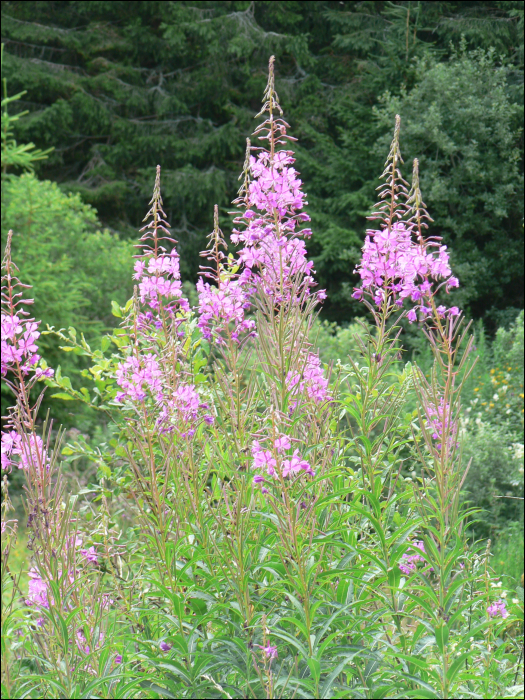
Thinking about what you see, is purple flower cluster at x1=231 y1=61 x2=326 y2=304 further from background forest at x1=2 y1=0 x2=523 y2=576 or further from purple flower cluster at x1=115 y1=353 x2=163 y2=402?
background forest at x1=2 y1=0 x2=523 y2=576

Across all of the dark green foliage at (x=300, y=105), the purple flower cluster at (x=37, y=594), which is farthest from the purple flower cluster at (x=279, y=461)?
the dark green foliage at (x=300, y=105)

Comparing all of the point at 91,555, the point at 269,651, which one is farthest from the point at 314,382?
the point at 91,555

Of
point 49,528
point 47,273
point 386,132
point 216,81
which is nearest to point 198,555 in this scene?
point 49,528

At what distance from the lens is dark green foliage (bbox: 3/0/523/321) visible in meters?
11.4

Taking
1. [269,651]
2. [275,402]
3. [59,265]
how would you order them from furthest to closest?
1. [59,265]
2. [275,402]
3. [269,651]

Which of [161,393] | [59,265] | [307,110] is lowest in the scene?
[59,265]

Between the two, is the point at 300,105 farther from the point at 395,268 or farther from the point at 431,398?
the point at 431,398

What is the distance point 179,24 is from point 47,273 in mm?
7366

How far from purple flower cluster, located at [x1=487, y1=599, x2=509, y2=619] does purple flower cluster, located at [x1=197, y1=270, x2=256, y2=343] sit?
1179 mm

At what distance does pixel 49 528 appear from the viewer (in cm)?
185

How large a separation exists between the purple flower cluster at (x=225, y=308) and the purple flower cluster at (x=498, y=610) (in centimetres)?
118

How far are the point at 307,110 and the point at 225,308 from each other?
11265 millimetres

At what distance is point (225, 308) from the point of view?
6.77 ft

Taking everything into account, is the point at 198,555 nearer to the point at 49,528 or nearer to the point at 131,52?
the point at 49,528
